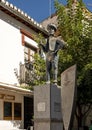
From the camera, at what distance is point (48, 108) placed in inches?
496

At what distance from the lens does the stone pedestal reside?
41.2ft

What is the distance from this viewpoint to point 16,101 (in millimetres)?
22453

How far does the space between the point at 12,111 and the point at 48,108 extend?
967 centimetres

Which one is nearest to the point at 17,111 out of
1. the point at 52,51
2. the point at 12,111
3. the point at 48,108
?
the point at 12,111

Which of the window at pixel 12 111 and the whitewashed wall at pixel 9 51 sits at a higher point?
the whitewashed wall at pixel 9 51

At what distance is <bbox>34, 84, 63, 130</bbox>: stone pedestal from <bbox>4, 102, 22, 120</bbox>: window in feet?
28.4

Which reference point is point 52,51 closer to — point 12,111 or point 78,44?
point 78,44

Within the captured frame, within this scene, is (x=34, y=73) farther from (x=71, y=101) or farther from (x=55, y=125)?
(x=71, y=101)

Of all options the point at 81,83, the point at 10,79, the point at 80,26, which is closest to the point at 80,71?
the point at 81,83

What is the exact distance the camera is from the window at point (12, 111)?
70.4 ft

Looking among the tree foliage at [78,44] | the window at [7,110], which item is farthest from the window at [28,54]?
the window at [7,110]

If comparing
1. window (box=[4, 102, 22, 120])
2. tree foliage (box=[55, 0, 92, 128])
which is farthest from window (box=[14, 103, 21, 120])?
tree foliage (box=[55, 0, 92, 128])

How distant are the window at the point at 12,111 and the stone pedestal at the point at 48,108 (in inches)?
341

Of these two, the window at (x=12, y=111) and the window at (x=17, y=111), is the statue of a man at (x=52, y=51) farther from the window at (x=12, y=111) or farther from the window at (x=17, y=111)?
the window at (x=17, y=111)
